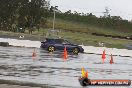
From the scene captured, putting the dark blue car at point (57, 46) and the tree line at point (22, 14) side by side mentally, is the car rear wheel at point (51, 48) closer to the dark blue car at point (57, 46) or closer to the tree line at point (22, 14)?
the dark blue car at point (57, 46)

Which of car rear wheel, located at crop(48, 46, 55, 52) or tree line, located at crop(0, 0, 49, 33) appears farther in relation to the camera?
tree line, located at crop(0, 0, 49, 33)

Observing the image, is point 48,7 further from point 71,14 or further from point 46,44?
point 71,14

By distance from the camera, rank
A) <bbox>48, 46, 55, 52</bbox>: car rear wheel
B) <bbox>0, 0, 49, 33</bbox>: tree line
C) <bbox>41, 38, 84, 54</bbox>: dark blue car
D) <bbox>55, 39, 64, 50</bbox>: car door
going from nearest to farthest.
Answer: <bbox>48, 46, 55, 52</bbox>: car rear wheel → <bbox>41, 38, 84, 54</bbox>: dark blue car → <bbox>55, 39, 64, 50</bbox>: car door → <bbox>0, 0, 49, 33</bbox>: tree line

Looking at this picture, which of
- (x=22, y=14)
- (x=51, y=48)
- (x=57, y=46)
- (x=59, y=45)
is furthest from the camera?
(x=22, y=14)

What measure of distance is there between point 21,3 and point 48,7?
261 inches

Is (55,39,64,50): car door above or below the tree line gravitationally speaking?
below

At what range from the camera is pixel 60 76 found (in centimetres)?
1962

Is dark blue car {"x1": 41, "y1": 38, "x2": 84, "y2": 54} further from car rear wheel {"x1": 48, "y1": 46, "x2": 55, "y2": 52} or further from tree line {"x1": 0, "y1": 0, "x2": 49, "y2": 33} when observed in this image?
tree line {"x1": 0, "y1": 0, "x2": 49, "y2": 33}

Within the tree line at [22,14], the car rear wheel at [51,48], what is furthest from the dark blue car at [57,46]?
the tree line at [22,14]

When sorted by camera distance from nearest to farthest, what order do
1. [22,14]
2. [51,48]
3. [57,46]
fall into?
1. [51,48]
2. [57,46]
3. [22,14]

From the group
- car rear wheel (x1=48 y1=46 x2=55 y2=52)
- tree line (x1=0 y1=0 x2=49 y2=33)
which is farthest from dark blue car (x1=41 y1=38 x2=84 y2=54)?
tree line (x1=0 y1=0 x2=49 y2=33)

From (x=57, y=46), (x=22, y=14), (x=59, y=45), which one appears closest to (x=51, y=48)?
(x=57, y=46)

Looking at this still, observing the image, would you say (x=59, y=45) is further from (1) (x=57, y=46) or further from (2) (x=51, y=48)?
(2) (x=51, y=48)

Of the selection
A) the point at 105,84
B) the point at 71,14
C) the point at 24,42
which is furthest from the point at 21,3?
the point at 105,84
